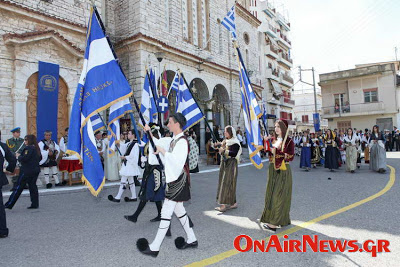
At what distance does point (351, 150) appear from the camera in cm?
1169

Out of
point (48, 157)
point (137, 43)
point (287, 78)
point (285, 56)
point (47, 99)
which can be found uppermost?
point (285, 56)

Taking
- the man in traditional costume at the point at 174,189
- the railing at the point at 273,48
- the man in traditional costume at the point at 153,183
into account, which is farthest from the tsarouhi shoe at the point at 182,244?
the railing at the point at 273,48

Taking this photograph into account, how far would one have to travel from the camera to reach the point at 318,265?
3215 millimetres

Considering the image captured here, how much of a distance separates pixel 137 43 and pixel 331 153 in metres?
10.9

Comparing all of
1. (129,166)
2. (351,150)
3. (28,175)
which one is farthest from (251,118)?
(351,150)

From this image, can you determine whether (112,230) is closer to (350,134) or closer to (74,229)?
(74,229)

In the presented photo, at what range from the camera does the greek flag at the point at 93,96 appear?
14.7 ft

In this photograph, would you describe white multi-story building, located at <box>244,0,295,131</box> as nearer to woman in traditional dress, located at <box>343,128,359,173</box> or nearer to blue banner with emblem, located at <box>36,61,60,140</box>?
woman in traditional dress, located at <box>343,128,359,173</box>

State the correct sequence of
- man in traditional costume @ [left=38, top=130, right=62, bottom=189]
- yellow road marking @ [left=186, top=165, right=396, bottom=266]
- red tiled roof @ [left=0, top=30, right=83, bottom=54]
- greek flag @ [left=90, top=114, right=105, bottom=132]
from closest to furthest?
yellow road marking @ [left=186, top=165, right=396, bottom=266], greek flag @ [left=90, top=114, right=105, bottom=132], man in traditional costume @ [left=38, top=130, right=62, bottom=189], red tiled roof @ [left=0, top=30, right=83, bottom=54]

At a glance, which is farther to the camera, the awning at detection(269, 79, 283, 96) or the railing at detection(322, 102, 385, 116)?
the awning at detection(269, 79, 283, 96)

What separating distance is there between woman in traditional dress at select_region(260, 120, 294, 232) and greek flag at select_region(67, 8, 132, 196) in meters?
2.64

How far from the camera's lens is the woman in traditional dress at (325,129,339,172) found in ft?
39.9

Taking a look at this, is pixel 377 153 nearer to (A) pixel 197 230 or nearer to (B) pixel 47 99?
(A) pixel 197 230

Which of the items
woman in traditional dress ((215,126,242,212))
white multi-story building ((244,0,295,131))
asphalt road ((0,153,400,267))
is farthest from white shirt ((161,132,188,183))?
white multi-story building ((244,0,295,131))
